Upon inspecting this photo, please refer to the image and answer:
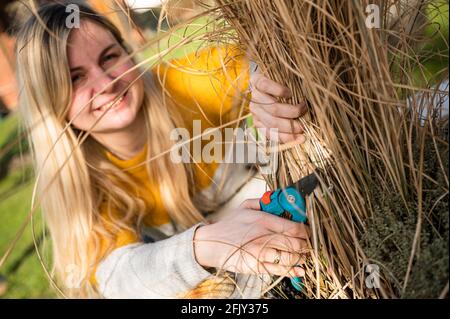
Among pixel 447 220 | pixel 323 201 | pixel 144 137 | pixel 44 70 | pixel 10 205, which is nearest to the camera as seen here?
pixel 447 220

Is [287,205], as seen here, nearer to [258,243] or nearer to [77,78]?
[258,243]

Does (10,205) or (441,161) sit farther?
(10,205)

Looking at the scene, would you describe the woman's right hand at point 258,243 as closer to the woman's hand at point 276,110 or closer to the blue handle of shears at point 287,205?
the blue handle of shears at point 287,205

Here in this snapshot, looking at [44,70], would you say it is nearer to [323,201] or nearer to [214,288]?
[214,288]

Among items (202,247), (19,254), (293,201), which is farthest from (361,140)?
(19,254)

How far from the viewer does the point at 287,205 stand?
2.18 feet

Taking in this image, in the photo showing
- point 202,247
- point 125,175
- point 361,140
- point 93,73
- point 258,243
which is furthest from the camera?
point 125,175

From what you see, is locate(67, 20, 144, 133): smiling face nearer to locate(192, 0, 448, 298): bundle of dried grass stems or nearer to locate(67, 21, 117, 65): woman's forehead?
locate(67, 21, 117, 65): woman's forehead

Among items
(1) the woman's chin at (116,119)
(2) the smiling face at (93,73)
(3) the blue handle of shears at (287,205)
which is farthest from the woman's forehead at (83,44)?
(3) the blue handle of shears at (287,205)

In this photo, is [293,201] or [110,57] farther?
[110,57]

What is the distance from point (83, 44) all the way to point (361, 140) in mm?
814

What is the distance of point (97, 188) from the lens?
131 cm
